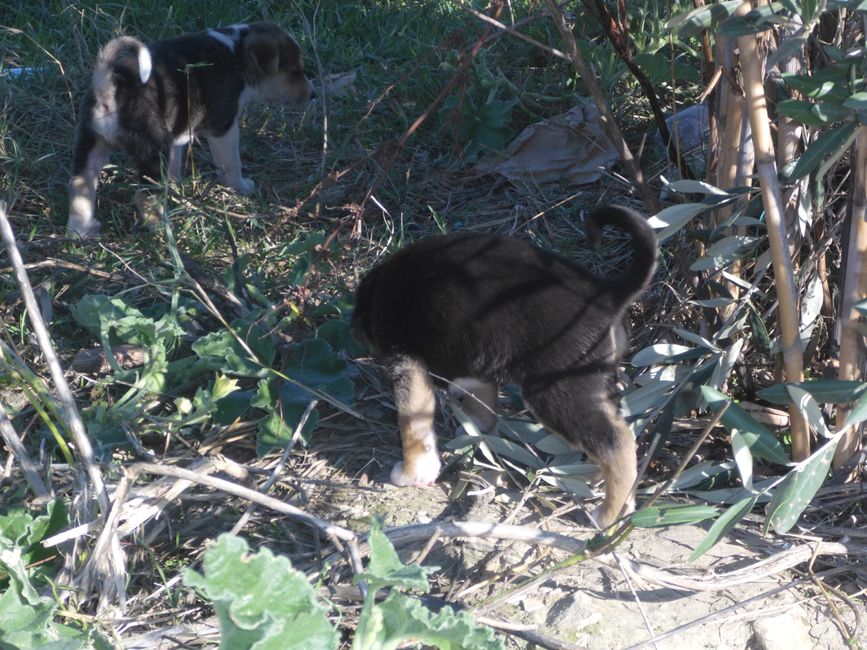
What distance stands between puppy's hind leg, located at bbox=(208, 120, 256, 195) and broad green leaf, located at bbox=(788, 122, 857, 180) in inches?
135

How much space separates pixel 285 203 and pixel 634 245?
2807mm

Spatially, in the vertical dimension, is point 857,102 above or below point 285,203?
above

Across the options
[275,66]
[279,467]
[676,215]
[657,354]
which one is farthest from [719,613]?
[275,66]

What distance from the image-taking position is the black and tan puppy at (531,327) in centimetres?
319

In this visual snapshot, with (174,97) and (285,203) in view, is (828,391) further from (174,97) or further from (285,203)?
(174,97)

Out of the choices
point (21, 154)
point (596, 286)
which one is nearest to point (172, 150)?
point (21, 154)

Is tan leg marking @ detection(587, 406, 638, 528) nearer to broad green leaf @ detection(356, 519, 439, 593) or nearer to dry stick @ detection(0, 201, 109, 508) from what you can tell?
broad green leaf @ detection(356, 519, 439, 593)

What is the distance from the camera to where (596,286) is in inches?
127

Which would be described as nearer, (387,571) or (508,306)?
(387,571)

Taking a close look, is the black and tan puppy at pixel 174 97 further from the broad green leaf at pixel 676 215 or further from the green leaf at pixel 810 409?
the green leaf at pixel 810 409

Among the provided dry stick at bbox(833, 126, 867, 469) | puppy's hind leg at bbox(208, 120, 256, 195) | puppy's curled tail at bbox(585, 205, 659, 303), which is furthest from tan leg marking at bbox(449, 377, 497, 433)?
puppy's hind leg at bbox(208, 120, 256, 195)

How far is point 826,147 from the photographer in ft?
9.48

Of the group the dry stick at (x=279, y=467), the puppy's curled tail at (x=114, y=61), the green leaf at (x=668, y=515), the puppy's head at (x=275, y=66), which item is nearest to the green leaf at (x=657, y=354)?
the green leaf at (x=668, y=515)

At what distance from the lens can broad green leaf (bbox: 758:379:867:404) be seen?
291cm
